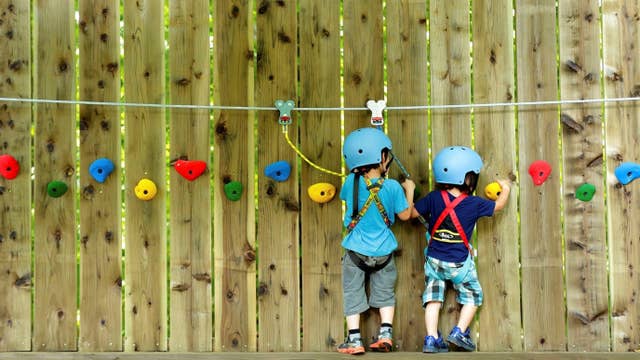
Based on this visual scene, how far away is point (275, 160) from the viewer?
4434mm

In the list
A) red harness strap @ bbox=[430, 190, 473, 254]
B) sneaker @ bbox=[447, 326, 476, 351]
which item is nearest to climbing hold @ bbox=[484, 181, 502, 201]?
red harness strap @ bbox=[430, 190, 473, 254]

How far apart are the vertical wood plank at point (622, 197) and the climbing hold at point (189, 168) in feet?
7.70

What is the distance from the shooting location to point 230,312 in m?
4.44

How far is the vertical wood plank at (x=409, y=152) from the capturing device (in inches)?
174

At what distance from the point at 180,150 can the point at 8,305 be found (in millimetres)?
1329

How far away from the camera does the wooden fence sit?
4.43 meters

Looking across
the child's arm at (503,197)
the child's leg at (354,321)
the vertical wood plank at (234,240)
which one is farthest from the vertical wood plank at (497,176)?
the vertical wood plank at (234,240)

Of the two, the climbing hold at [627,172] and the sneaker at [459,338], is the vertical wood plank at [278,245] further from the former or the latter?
the climbing hold at [627,172]

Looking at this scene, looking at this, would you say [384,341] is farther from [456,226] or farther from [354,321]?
[456,226]

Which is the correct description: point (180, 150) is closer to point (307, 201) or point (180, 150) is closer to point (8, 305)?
point (307, 201)

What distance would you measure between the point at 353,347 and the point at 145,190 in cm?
146

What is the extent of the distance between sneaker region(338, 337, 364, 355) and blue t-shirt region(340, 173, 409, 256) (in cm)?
49

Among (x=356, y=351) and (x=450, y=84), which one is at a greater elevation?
(x=450, y=84)

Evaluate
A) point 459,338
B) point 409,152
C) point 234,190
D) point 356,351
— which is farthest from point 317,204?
point 459,338
